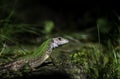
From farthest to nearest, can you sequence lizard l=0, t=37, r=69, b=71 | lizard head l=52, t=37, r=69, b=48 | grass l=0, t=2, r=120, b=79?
lizard head l=52, t=37, r=69, b=48 → grass l=0, t=2, r=120, b=79 → lizard l=0, t=37, r=69, b=71

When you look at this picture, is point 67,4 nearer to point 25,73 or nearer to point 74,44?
point 74,44

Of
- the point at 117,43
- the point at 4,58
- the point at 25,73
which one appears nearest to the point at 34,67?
the point at 25,73

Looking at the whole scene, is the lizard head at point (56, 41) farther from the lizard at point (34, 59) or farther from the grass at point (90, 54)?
the grass at point (90, 54)

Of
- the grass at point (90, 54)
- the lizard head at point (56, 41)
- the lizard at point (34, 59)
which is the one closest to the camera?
the lizard at point (34, 59)

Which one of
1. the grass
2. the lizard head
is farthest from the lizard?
the grass

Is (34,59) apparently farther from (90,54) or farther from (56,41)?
(90,54)

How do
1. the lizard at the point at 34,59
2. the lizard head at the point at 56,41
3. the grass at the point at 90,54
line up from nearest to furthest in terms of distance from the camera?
1. the lizard at the point at 34,59
2. the grass at the point at 90,54
3. the lizard head at the point at 56,41

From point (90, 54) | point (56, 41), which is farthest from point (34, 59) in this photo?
point (90, 54)

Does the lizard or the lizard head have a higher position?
the lizard head

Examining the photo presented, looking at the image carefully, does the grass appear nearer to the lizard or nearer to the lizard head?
the lizard head

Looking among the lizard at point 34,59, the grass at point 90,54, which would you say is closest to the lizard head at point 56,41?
the lizard at point 34,59

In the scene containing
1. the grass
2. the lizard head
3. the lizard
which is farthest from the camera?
the lizard head
